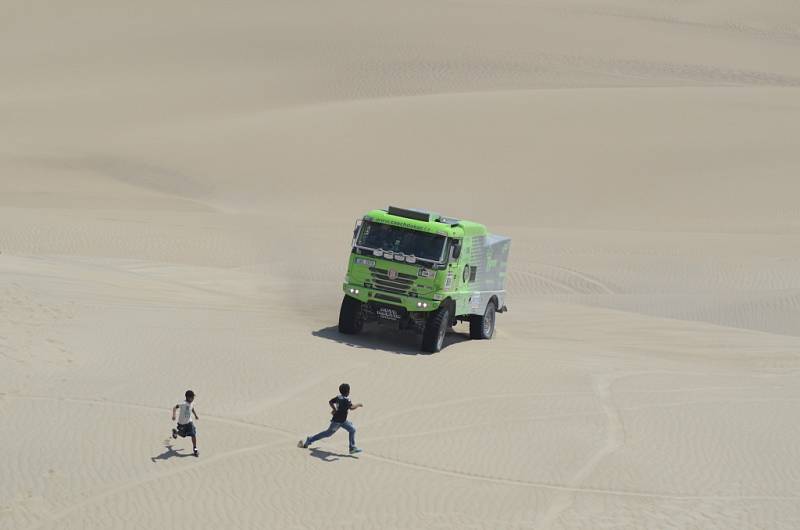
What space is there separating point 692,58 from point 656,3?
16.3 m

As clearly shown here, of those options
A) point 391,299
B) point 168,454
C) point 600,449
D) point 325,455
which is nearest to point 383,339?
point 391,299

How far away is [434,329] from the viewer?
65.7ft

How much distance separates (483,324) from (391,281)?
9.40 ft

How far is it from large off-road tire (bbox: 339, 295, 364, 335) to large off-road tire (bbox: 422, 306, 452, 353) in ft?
4.22

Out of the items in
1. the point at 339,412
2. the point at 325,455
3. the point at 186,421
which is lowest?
the point at 325,455

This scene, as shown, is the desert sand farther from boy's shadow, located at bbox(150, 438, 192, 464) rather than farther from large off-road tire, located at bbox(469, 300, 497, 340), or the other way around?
large off-road tire, located at bbox(469, 300, 497, 340)

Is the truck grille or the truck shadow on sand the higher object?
the truck grille

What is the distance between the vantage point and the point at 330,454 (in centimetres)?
1473

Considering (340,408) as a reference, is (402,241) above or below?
above

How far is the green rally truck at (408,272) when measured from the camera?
19859 mm

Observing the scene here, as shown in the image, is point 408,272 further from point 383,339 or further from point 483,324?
point 483,324

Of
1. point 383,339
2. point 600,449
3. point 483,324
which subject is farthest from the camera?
point 483,324

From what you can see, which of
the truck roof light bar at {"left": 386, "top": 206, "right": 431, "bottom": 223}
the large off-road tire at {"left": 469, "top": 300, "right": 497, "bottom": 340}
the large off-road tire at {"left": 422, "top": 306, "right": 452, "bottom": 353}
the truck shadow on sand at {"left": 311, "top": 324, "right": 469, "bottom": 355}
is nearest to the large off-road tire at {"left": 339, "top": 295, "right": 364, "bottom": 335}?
the truck shadow on sand at {"left": 311, "top": 324, "right": 469, "bottom": 355}

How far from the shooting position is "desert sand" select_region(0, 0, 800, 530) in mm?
14117
